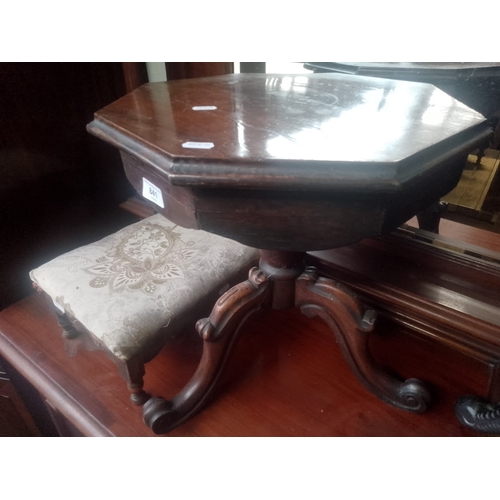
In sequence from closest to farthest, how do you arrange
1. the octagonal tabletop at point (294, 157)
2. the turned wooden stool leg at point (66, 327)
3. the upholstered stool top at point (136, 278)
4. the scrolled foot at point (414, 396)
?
the octagonal tabletop at point (294, 157) < the upholstered stool top at point (136, 278) < the scrolled foot at point (414, 396) < the turned wooden stool leg at point (66, 327)

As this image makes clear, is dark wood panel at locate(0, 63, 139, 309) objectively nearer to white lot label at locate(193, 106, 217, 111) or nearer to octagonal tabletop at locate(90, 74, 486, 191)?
octagonal tabletop at locate(90, 74, 486, 191)

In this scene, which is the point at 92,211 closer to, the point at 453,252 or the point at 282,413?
the point at 282,413

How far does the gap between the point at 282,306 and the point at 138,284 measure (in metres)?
0.32

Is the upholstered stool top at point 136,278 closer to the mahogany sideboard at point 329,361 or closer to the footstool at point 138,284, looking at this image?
the footstool at point 138,284

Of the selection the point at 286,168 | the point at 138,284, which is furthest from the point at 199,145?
the point at 138,284

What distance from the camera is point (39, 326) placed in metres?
1.20

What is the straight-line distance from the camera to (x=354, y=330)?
89 centimetres

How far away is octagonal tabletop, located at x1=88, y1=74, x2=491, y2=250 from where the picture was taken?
0.54 meters

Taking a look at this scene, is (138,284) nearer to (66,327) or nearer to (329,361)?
(66,327)

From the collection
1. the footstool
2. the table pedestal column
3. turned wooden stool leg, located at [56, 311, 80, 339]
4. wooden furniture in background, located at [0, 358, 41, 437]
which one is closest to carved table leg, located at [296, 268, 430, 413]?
the table pedestal column

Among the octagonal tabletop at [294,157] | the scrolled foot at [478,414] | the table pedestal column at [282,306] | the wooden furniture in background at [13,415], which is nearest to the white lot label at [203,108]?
the octagonal tabletop at [294,157]

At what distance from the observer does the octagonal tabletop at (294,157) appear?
0.54m

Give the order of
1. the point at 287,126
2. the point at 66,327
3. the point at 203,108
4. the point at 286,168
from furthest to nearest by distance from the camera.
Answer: the point at 66,327 < the point at 203,108 < the point at 287,126 < the point at 286,168

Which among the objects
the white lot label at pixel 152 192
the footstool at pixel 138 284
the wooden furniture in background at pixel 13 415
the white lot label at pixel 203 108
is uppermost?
the white lot label at pixel 203 108
